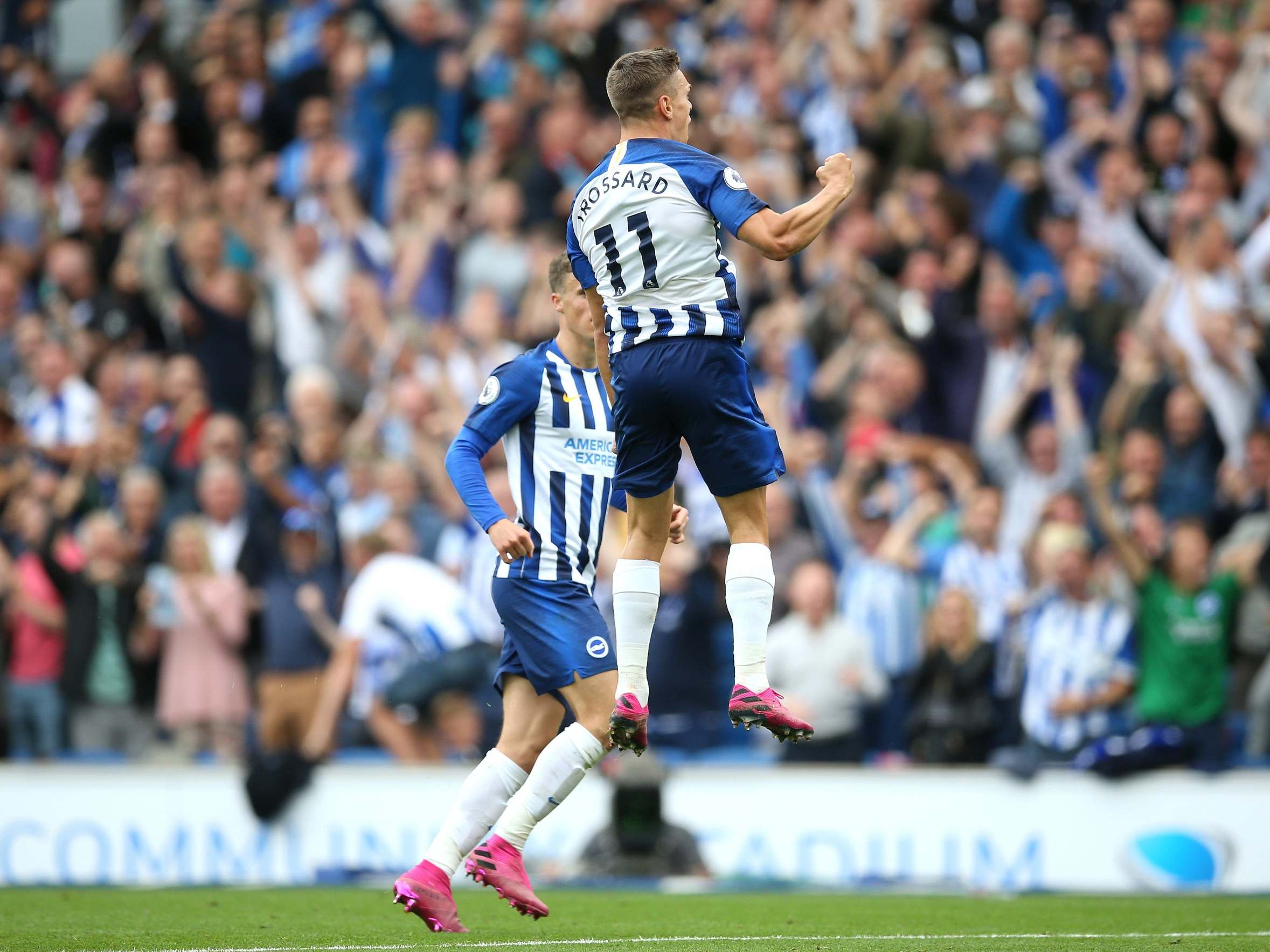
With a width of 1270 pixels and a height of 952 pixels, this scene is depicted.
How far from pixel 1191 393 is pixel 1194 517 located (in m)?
0.92

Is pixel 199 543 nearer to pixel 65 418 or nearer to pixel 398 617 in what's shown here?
pixel 398 617

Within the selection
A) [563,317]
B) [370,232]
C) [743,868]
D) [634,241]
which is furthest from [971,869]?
[370,232]

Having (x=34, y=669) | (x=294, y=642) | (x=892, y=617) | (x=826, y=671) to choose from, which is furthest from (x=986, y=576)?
(x=34, y=669)

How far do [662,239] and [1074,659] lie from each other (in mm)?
5801

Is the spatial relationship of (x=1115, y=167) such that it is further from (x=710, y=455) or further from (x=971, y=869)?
(x=710, y=455)

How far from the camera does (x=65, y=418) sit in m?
15.3

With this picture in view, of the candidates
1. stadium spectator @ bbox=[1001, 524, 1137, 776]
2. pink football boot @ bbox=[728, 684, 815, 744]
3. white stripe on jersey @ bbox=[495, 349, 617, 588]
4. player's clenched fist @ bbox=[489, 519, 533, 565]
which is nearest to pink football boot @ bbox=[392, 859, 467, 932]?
white stripe on jersey @ bbox=[495, 349, 617, 588]

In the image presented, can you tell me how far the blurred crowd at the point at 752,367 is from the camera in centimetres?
1202

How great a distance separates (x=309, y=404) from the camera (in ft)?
47.9

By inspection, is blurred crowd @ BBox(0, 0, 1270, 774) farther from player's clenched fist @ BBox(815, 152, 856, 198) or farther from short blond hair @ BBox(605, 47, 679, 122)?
player's clenched fist @ BBox(815, 152, 856, 198)

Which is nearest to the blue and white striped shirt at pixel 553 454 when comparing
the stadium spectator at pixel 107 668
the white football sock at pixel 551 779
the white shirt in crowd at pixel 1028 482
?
the white football sock at pixel 551 779

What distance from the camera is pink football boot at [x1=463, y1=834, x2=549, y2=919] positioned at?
296 inches

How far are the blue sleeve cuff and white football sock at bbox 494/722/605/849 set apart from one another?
95 cm

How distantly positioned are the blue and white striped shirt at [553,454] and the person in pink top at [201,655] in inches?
227
